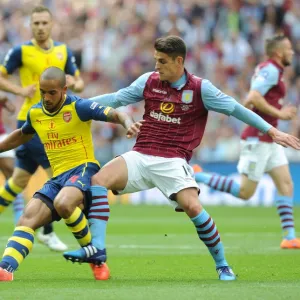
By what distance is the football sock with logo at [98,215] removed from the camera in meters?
7.69

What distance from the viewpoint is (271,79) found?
1166cm

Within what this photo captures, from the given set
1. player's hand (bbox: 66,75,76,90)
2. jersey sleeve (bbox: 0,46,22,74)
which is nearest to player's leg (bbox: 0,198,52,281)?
player's hand (bbox: 66,75,76,90)

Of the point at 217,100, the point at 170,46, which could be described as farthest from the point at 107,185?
the point at 170,46

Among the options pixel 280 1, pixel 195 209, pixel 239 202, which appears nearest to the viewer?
pixel 195 209

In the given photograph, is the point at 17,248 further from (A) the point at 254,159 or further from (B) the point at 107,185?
(A) the point at 254,159

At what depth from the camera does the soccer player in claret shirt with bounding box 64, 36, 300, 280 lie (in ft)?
25.8

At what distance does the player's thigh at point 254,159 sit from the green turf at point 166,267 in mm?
886

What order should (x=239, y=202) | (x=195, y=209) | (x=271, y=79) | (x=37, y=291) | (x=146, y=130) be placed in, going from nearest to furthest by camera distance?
(x=37, y=291) < (x=195, y=209) < (x=146, y=130) < (x=271, y=79) < (x=239, y=202)

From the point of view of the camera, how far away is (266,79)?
458 inches

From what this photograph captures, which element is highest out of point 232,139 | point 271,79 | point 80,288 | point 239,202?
point 271,79

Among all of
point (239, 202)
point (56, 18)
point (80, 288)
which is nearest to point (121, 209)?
point (239, 202)

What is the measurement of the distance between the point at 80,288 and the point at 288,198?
5.20 metres

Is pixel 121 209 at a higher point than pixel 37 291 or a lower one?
lower

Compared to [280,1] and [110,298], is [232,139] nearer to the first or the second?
[280,1]
